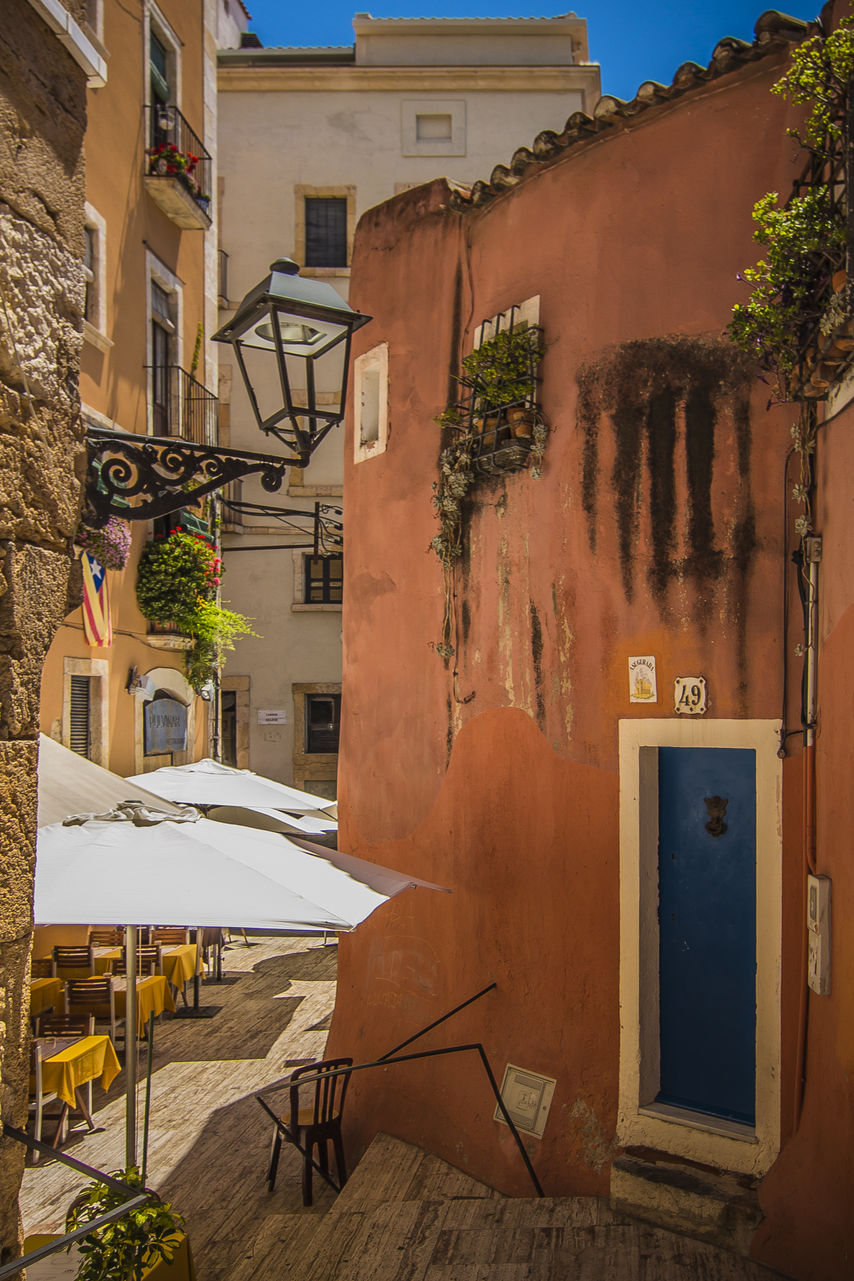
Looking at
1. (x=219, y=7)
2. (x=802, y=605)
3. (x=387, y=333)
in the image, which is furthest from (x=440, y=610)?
(x=219, y=7)

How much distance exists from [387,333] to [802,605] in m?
4.31

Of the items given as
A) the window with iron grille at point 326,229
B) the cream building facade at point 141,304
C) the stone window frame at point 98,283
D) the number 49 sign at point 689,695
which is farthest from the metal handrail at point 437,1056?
the window with iron grille at point 326,229

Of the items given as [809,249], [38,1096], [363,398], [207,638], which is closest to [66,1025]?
[38,1096]

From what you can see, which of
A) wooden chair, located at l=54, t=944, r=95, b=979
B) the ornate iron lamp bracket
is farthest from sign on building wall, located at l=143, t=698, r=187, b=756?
the ornate iron lamp bracket

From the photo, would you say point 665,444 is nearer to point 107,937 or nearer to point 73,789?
point 73,789

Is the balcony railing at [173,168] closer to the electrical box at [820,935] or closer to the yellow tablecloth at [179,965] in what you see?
the yellow tablecloth at [179,965]

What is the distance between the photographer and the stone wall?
2977 mm

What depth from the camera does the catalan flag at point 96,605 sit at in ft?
39.7

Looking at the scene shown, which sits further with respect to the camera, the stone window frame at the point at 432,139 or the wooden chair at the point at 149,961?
the stone window frame at the point at 432,139

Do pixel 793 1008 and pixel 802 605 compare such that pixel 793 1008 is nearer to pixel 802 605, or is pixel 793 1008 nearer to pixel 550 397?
pixel 802 605

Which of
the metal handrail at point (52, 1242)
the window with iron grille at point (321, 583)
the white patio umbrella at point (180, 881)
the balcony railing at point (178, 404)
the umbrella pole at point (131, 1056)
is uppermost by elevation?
the balcony railing at point (178, 404)

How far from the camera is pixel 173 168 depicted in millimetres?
14312

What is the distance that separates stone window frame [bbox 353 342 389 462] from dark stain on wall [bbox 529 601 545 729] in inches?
87.3

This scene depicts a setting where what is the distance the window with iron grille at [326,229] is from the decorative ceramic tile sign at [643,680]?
18.1m
